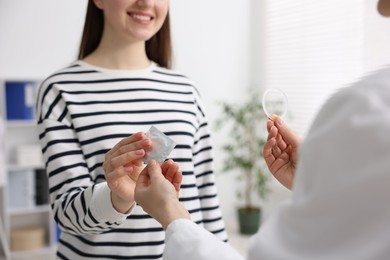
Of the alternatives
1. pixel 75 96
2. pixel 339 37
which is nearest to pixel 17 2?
pixel 339 37

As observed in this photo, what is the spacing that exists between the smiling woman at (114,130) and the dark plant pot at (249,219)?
10.6 feet

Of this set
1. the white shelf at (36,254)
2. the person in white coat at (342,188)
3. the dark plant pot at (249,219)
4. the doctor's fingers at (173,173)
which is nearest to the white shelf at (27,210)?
the white shelf at (36,254)

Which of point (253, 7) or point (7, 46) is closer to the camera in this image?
point (7, 46)

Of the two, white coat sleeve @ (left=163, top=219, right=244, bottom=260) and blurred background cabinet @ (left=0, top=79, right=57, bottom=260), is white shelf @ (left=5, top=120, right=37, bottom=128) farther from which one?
white coat sleeve @ (left=163, top=219, right=244, bottom=260)

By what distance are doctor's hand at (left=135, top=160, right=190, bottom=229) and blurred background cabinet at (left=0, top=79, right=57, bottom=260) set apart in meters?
3.32

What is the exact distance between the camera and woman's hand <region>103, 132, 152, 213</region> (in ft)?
3.74

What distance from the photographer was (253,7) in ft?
17.7

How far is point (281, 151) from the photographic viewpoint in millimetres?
1226

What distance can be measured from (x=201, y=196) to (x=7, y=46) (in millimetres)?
3310

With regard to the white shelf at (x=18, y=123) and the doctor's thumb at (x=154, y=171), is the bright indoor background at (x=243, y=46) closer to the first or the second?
the white shelf at (x=18, y=123)

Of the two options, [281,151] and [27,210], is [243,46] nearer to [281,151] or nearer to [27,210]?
[27,210]

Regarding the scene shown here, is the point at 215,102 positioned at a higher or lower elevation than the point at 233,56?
lower

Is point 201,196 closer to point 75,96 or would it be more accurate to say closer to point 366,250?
point 75,96

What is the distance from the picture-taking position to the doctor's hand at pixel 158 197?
2.98 ft
